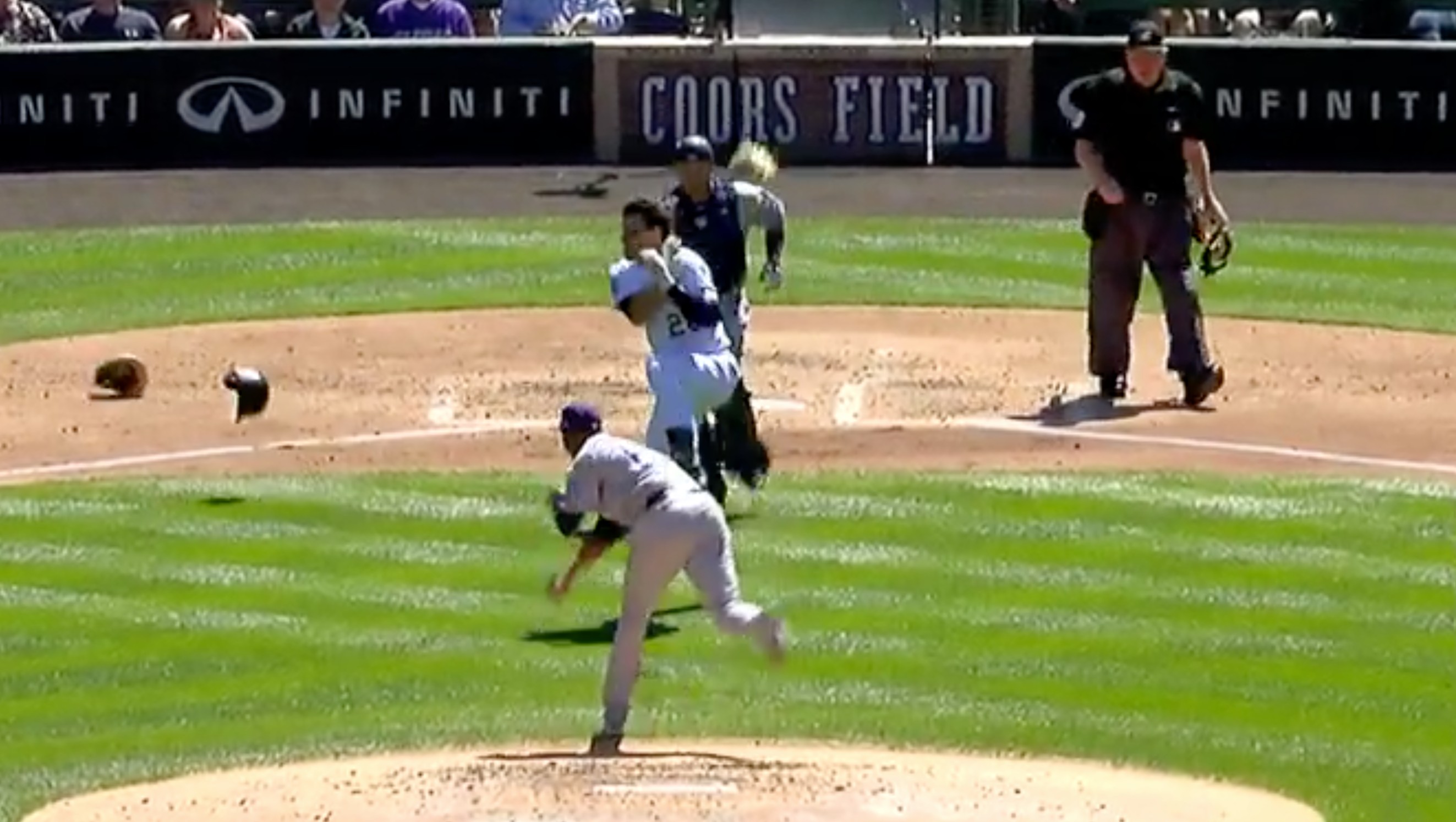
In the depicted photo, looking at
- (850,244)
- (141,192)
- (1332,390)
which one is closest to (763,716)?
(1332,390)

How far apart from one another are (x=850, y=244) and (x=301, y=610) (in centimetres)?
1122

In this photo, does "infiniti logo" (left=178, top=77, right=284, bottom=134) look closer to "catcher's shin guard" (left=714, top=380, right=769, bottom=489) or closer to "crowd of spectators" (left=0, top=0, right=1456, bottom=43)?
"crowd of spectators" (left=0, top=0, right=1456, bottom=43)

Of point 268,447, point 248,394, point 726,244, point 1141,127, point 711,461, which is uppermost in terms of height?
point 1141,127

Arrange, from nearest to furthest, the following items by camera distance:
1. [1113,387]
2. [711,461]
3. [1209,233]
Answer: [711,461], [1209,233], [1113,387]

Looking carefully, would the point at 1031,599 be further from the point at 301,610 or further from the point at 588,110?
the point at 588,110

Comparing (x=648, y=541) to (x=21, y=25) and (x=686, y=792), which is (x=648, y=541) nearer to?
(x=686, y=792)

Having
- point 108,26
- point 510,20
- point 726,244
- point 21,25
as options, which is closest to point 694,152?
point 726,244

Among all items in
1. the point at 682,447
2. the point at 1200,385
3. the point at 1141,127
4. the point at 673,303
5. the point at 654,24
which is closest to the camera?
the point at 673,303

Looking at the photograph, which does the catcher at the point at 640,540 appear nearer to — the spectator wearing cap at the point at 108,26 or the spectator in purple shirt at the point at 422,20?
the spectator in purple shirt at the point at 422,20

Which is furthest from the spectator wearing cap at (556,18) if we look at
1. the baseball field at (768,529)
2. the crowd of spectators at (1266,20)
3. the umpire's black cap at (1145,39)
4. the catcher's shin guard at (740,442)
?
the catcher's shin guard at (740,442)

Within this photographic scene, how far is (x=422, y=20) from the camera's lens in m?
30.6

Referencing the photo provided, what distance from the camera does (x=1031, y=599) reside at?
1647cm

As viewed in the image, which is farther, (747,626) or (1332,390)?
(1332,390)

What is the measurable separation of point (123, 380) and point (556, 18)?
9715 mm
